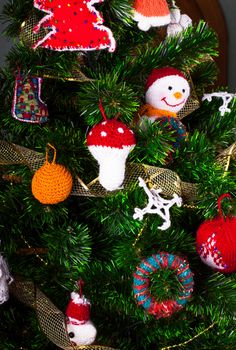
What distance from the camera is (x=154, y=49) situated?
25.1 inches

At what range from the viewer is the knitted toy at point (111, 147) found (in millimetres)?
517

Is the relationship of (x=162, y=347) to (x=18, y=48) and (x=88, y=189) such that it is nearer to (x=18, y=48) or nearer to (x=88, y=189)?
(x=88, y=189)

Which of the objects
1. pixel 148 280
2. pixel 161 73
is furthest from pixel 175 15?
pixel 148 280

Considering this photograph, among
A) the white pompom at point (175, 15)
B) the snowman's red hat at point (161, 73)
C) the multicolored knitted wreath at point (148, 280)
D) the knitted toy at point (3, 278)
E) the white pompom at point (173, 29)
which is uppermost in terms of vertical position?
the white pompom at point (175, 15)

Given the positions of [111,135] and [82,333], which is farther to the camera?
[82,333]

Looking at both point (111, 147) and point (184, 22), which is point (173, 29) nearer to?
point (184, 22)

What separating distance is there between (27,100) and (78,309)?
0.85 ft

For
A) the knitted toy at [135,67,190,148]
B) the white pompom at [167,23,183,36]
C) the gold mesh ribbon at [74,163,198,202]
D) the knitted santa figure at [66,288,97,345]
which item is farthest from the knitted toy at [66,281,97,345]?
the white pompom at [167,23,183,36]

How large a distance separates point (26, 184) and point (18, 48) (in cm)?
17

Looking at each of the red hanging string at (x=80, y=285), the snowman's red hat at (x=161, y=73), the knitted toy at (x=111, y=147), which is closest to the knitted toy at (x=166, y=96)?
the snowman's red hat at (x=161, y=73)

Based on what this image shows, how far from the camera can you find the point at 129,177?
1.91 ft

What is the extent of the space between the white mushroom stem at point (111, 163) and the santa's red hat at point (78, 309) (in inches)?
6.3

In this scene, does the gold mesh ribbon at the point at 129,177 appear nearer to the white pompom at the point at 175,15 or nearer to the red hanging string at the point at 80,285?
the red hanging string at the point at 80,285

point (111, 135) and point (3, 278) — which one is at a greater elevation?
point (111, 135)
